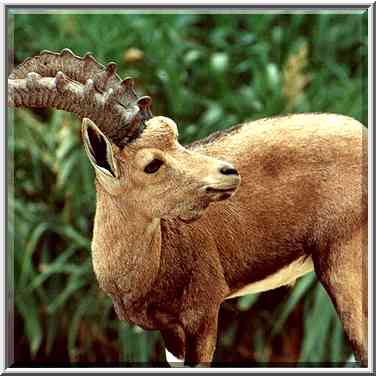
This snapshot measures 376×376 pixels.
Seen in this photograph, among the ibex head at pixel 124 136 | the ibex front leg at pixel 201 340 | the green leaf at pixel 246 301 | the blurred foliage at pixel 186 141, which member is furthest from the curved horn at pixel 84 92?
the green leaf at pixel 246 301

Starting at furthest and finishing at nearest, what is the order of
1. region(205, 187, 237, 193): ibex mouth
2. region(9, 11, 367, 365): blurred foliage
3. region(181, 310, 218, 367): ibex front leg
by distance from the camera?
region(9, 11, 367, 365): blurred foliage → region(181, 310, 218, 367): ibex front leg → region(205, 187, 237, 193): ibex mouth

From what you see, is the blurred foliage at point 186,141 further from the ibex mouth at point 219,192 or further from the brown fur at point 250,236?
the ibex mouth at point 219,192

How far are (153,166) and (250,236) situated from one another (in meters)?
0.18

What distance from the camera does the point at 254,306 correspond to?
6.67 feet

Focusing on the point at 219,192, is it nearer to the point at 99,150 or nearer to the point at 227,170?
the point at 227,170

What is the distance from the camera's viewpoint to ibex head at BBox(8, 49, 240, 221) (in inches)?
36.1

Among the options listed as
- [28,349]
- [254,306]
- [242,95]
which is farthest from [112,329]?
[242,95]

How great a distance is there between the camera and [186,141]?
1.77 meters

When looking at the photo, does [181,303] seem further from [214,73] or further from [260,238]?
[214,73]

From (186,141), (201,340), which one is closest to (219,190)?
(201,340)

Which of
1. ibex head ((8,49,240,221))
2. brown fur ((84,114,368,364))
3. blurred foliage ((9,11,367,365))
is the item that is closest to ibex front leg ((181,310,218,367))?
brown fur ((84,114,368,364))

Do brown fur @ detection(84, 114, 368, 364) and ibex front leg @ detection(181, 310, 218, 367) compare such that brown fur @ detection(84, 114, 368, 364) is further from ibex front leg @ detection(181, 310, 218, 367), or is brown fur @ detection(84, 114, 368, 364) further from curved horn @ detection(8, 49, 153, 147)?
curved horn @ detection(8, 49, 153, 147)

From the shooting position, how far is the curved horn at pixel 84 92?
92 centimetres

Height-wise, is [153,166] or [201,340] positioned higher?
[153,166]
